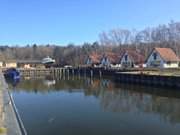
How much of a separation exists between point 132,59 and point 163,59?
13.1 m

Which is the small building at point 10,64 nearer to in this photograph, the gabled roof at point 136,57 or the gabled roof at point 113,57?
the gabled roof at point 113,57

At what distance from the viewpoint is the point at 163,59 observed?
65.7 metres

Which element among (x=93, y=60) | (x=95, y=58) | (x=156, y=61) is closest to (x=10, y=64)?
(x=93, y=60)

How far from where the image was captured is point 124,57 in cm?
8056

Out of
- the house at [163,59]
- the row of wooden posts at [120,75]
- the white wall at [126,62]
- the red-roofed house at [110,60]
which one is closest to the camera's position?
the row of wooden posts at [120,75]

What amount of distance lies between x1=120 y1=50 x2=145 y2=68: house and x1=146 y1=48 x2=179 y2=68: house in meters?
8.24

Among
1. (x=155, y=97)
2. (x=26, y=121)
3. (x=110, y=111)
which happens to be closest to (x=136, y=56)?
(x=155, y=97)

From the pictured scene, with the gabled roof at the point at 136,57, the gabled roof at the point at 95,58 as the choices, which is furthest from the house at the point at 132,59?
the gabled roof at the point at 95,58

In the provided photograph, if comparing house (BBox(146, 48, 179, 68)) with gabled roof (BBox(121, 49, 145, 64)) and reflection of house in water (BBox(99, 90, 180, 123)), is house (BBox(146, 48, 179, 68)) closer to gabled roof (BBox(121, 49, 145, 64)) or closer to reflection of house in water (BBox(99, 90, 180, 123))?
gabled roof (BBox(121, 49, 145, 64))

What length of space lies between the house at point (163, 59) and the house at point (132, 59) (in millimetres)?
8239

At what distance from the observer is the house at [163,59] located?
216 ft

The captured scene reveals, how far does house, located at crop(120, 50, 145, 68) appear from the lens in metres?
77.6

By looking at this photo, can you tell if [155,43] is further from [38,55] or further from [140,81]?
[38,55]

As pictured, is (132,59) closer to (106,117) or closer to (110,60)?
(110,60)
